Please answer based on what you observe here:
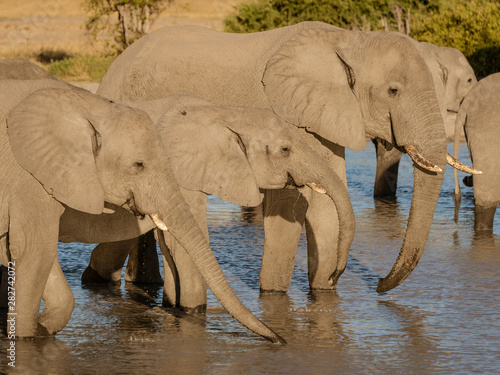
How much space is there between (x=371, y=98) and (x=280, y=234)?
1.15m

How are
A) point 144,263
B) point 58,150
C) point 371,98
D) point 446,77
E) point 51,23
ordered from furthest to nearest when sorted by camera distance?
point 51,23
point 446,77
point 144,263
point 371,98
point 58,150

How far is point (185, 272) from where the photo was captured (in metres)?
6.90

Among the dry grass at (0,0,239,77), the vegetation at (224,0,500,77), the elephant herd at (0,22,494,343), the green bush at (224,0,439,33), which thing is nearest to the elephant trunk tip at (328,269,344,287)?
the elephant herd at (0,22,494,343)

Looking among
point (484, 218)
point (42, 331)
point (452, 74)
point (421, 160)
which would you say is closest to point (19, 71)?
point (42, 331)

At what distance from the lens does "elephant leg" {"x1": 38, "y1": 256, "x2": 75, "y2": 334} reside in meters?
6.30

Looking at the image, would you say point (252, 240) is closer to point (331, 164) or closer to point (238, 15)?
point (331, 164)

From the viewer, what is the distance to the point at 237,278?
27.2 feet

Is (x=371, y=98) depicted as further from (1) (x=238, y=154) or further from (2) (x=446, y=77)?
(2) (x=446, y=77)

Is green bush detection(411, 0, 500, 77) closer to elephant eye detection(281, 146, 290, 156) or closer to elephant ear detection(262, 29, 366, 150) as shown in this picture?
elephant ear detection(262, 29, 366, 150)

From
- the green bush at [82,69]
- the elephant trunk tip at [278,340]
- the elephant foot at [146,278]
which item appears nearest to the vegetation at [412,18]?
the green bush at [82,69]

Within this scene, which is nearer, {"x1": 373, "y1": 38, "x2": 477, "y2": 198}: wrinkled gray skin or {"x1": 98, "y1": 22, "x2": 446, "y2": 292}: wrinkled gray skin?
{"x1": 98, "y1": 22, "x2": 446, "y2": 292}: wrinkled gray skin

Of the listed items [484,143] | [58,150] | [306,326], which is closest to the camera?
[58,150]

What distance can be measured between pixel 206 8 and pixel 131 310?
6683 cm

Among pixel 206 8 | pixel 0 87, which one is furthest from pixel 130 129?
pixel 206 8
